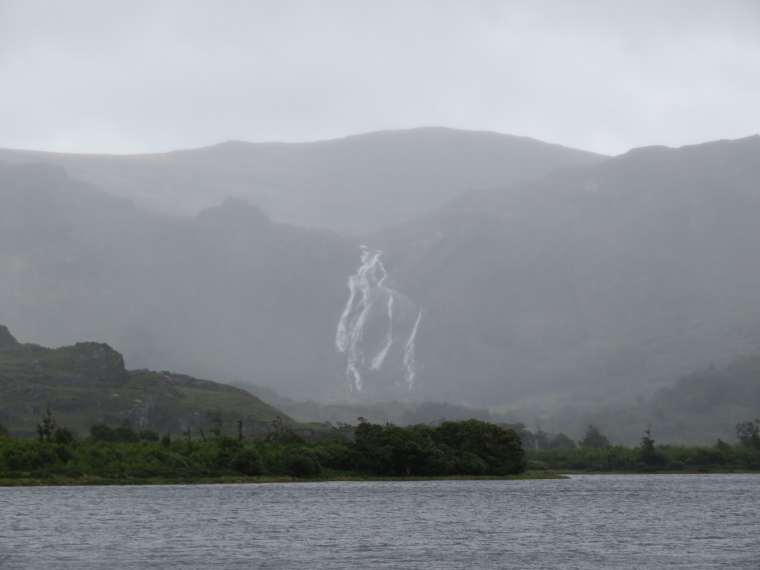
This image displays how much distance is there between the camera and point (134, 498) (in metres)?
196

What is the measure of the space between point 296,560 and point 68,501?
93.1m

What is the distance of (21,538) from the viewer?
119 meters

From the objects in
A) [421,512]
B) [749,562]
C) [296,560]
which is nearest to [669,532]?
[749,562]

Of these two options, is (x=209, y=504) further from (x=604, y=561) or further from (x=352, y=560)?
(x=604, y=561)

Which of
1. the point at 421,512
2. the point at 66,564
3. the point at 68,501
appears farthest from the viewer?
the point at 68,501

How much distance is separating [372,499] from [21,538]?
302 ft

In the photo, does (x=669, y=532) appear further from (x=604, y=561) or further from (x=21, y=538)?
(x=21, y=538)

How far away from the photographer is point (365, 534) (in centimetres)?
13100

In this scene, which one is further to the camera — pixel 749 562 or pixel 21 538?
pixel 21 538

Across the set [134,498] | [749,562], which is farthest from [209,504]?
[749,562]

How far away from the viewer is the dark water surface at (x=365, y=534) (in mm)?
103375

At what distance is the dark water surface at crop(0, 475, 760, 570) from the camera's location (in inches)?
4070

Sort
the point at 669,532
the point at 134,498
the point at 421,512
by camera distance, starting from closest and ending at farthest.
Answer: the point at 669,532, the point at 421,512, the point at 134,498

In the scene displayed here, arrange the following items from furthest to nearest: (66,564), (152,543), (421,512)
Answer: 1. (421,512)
2. (152,543)
3. (66,564)
